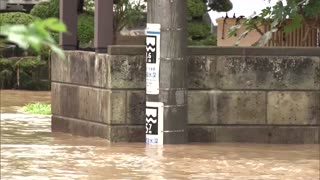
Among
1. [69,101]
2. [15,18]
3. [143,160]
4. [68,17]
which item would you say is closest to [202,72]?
[69,101]

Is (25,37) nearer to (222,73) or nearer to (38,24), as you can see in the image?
(38,24)

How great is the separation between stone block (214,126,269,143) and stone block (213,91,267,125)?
4.1 inches

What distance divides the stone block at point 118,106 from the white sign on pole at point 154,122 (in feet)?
1.61

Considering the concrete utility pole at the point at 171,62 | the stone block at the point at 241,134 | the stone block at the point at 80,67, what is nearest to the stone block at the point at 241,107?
the stone block at the point at 241,134

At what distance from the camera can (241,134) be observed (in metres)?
12.5

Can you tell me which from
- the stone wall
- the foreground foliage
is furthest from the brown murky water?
the foreground foliage

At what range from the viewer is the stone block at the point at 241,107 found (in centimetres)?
1244

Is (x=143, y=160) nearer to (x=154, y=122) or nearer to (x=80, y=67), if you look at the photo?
(x=154, y=122)

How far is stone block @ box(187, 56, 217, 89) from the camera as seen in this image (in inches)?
488

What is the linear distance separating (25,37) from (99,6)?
1151 cm

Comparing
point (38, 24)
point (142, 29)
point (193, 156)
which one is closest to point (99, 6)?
point (193, 156)

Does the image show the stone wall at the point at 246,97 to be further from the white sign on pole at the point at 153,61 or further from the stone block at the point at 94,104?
the white sign on pole at the point at 153,61

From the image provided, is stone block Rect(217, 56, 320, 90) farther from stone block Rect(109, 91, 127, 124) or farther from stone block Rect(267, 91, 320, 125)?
stone block Rect(109, 91, 127, 124)

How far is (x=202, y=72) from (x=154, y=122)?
1.09 meters
